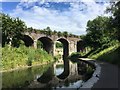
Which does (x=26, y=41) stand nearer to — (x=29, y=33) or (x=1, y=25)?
(x=29, y=33)

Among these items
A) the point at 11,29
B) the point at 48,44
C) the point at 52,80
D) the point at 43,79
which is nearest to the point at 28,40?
the point at 48,44

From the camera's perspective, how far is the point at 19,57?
35.1 meters

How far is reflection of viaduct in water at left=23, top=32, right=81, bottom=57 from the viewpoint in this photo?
61625 mm

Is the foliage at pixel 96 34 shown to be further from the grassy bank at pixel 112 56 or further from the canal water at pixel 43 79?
the canal water at pixel 43 79

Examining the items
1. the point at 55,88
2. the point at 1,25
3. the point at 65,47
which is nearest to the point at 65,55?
the point at 65,47

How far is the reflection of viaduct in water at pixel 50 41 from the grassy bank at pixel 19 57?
→ 16.6 meters

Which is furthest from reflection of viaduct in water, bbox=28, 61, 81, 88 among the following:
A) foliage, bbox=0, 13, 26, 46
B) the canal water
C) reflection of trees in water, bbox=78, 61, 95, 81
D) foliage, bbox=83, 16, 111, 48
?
foliage, bbox=83, 16, 111, 48

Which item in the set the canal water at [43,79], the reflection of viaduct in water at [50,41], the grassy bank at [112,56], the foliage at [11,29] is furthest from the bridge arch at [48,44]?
the canal water at [43,79]

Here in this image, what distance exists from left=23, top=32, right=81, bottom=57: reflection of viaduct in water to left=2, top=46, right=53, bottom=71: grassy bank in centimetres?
1663

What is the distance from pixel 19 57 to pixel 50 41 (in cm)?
3585

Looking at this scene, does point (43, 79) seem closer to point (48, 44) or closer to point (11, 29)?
point (11, 29)

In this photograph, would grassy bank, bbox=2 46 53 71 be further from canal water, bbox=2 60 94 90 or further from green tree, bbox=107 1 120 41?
green tree, bbox=107 1 120 41

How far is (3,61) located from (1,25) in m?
12.1

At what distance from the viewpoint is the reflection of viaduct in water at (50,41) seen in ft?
202
